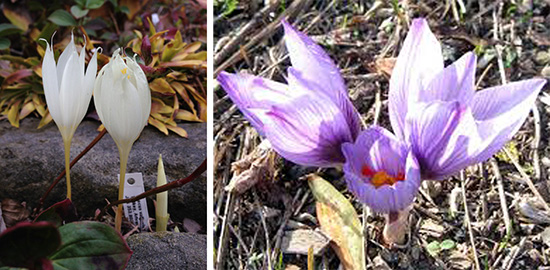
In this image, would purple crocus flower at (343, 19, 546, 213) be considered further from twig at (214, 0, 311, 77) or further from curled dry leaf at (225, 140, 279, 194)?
twig at (214, 0, 311, 77)

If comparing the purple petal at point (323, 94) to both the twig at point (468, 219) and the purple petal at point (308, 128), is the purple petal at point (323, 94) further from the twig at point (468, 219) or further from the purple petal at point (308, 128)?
the twig at point (468, 219)

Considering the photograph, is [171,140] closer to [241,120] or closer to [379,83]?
[241,120]

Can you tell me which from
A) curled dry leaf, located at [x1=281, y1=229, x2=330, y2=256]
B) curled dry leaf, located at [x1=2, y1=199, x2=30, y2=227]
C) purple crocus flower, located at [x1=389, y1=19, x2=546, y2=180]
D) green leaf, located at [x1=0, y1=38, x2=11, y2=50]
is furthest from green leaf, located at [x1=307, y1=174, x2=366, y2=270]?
green leaf, located at [x1=0, y1=38, x2=11, y2=50]

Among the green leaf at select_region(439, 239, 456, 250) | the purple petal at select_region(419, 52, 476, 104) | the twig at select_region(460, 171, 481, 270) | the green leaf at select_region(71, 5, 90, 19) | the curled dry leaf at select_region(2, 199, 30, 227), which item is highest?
the green leaf at select_region(71, 5, 90, 19)

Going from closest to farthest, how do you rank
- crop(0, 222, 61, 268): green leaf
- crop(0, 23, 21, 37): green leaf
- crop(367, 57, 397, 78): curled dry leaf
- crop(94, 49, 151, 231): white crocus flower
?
crop(0, 222, 61, 268): green leaf, crop(94, 49, 151, 231): white crocus flower, crop(367, 57, 397, 78): curled dry leaf, crop(0, 23, 21, 37): green leaf

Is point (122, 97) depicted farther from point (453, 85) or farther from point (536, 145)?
point (536, 145)

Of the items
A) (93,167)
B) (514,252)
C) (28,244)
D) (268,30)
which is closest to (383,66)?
(268,30)
